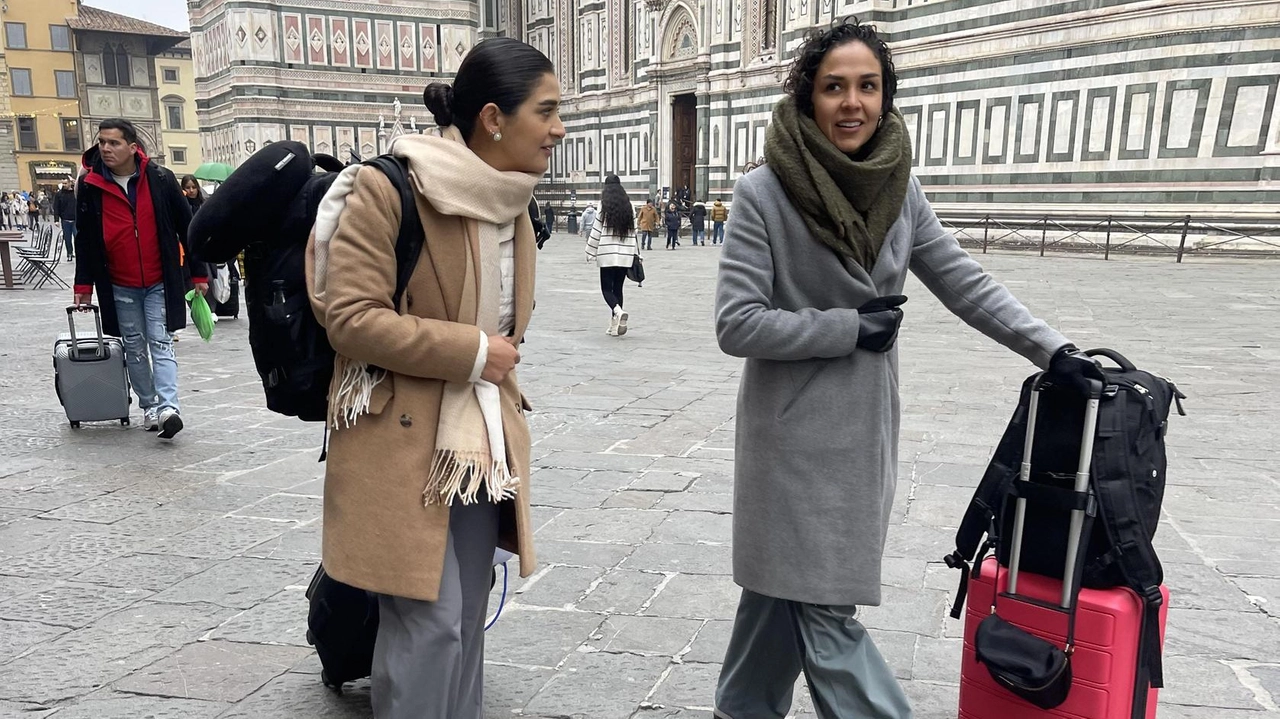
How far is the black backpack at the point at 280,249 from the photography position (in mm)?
1683

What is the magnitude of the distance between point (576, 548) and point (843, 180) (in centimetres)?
194

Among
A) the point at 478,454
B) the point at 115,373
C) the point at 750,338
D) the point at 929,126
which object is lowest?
the point at 115,373

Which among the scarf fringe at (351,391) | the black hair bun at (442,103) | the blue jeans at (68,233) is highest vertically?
the black hair bun at (442,103)

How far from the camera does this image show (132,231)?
15.1 ft

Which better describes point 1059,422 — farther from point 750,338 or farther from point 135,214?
point 135,214

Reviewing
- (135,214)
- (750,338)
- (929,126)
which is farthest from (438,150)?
(929,126)

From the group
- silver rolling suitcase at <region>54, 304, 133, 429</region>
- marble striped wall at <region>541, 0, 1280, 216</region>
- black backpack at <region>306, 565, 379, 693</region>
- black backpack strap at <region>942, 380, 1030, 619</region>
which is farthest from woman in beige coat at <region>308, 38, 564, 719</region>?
marble striped wall at <region>541, 0, 1280, 216</region>

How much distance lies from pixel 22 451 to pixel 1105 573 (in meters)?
4.83

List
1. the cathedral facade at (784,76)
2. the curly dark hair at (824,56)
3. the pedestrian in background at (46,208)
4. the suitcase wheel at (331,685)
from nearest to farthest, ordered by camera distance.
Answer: the curly dark hair at (824,56) → the suitcase wheel at (331,685) → the cathedral facade at (784,76) → the pedestrian in background at (46,208)

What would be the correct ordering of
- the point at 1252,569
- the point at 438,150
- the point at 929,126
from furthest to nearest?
1. the point at 929,126
2. the point at 1252,569
3. the point at 438,150

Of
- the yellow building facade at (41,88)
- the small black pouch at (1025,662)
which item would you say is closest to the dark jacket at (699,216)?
the small black pouch at (1025,662)

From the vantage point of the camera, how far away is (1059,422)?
174cm

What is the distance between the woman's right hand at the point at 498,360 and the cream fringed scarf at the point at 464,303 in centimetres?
3

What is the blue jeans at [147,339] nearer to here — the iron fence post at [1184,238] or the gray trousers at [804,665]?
the gray trousers at [804,665]
